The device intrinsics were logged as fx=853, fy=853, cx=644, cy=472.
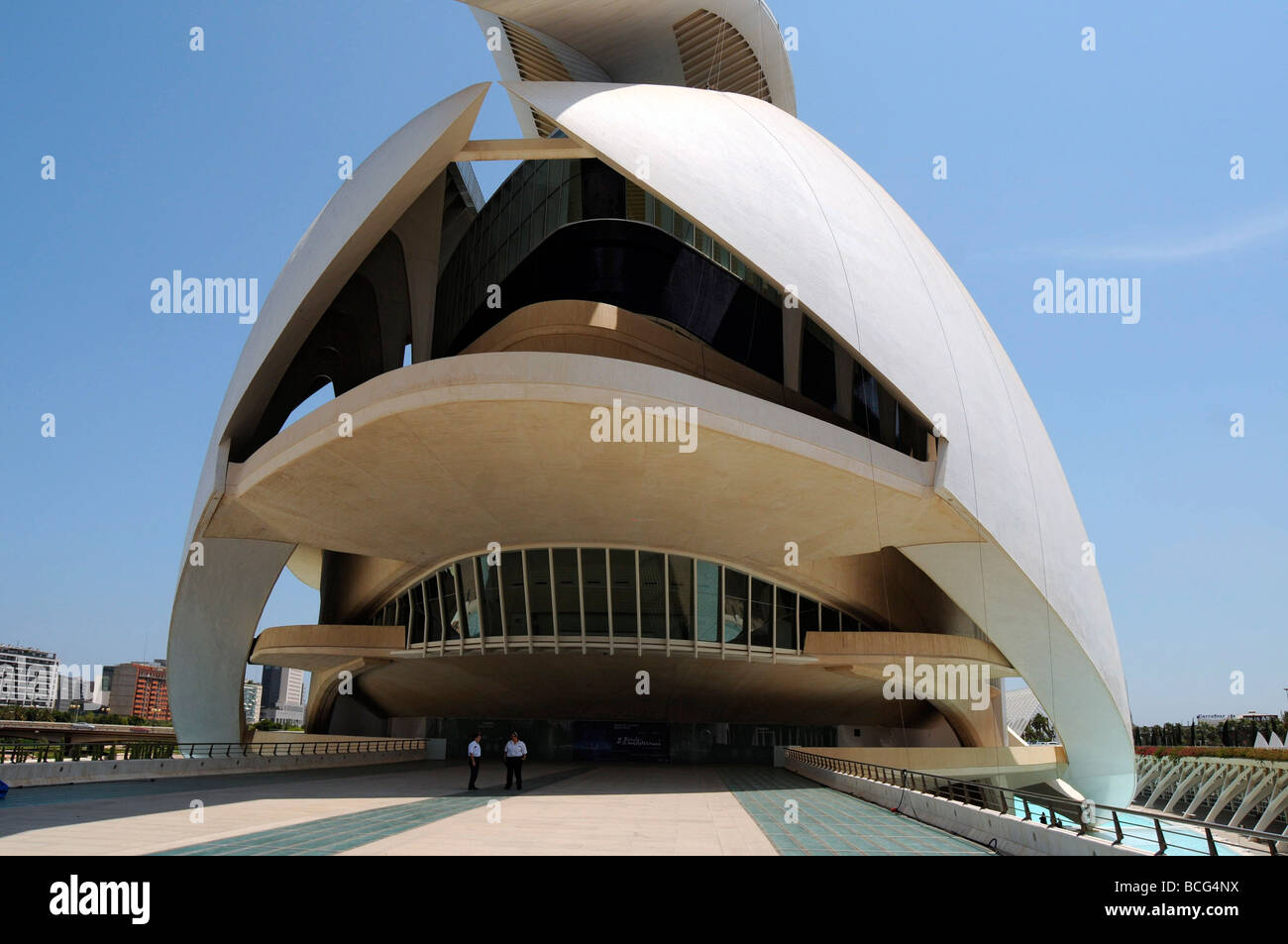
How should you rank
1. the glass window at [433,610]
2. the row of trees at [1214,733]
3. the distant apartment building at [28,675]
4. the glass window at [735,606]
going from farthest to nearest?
1. the distant apartment building at [28,675]
2. the row of trees at [1214,733]
3. the glass window at [433,610]
4. the glass window at [735,606]

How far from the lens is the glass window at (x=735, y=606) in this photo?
23.5 m

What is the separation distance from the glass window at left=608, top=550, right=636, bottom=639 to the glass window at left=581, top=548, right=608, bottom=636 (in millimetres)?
216

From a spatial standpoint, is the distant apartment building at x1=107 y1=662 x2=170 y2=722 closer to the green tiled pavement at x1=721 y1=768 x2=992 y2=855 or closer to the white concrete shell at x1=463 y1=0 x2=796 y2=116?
the white concrete shell at x1=463 y1=0 x2=796 y2=116

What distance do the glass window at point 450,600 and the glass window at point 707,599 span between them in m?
6.93

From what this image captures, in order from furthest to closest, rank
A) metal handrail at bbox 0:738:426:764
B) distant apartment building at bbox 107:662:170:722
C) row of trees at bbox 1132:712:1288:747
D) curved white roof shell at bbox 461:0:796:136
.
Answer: distant apartment building at bbox 107:662:170:722
row of trees at bbox 1132:712:1288:747
curved white roof shell at bbox 461:0:796:136
metal handrail at bbox 0:738:426:764

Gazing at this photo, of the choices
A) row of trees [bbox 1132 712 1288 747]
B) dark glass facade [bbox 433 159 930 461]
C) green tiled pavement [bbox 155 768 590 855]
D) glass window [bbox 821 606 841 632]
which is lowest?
row of trees [bbox 1132 712 1288 747]

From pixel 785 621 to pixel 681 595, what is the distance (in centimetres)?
344

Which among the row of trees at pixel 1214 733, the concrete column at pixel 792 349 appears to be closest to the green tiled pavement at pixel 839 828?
the concrete column at pixel 792 349

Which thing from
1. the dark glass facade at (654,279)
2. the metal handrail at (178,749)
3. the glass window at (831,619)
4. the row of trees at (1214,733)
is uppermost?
the dark glass facade at (654,279)

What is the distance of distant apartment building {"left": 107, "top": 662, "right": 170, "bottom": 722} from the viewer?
138 metres

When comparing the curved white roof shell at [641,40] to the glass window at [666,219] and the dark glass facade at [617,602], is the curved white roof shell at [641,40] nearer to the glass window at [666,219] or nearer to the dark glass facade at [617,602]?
the glass window at [666,219]

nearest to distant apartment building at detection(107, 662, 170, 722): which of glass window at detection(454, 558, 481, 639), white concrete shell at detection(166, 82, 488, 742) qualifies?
white concrete shell at detection(166, 82, 488, 742)

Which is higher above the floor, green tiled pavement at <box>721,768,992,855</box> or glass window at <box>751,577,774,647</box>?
glass window at <box>751,577,774,647</box>
